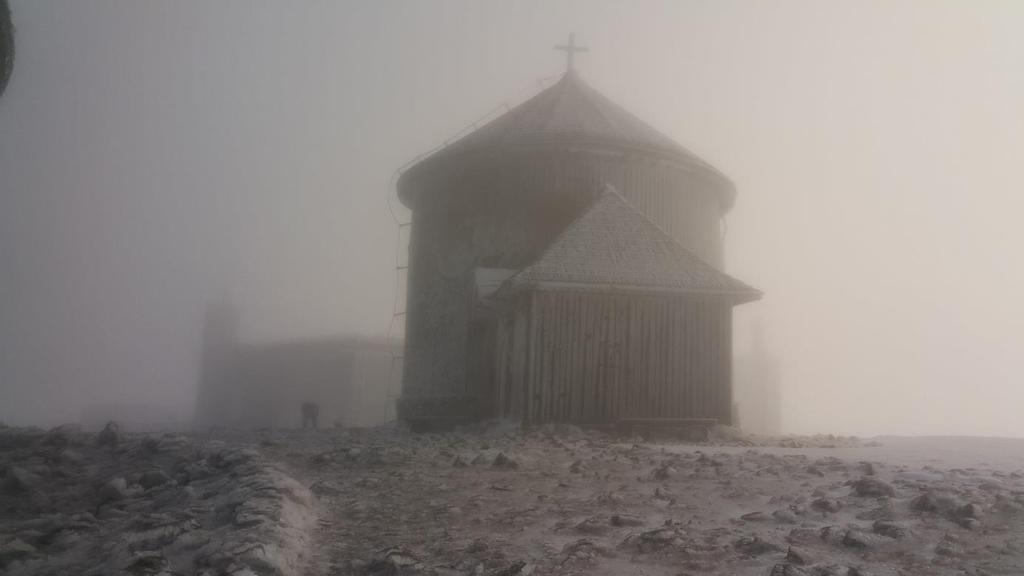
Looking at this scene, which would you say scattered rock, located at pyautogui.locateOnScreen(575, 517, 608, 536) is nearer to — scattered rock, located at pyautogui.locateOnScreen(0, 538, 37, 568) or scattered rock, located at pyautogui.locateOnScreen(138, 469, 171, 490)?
scattered rock, located at pyautogui.locateOnScreen(0, 538, 37, 568)

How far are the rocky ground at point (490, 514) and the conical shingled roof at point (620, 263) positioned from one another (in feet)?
18.4

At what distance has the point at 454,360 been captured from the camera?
1934cm

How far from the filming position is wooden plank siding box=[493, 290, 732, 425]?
15023 mm

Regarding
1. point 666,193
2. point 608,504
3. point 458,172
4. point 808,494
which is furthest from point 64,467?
point 666,193

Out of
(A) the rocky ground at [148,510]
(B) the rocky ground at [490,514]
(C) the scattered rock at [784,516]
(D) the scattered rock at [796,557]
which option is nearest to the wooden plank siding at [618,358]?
(B) the rocky ground at [490,514]

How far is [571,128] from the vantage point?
767 inches

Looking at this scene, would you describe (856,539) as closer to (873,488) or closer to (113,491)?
(873,488)

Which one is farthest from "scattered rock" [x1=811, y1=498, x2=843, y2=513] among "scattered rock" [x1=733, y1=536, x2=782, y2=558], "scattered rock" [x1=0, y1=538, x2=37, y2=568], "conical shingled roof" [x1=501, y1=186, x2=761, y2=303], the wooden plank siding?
"conical shingled roof" [x1=501, y1=186, x2=761, y2=303]

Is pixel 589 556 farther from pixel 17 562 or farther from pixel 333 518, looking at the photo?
pixel 17 562

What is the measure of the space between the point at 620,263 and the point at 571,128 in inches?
194

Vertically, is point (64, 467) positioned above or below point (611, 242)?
below

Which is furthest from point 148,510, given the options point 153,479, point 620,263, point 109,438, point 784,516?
point 620,263

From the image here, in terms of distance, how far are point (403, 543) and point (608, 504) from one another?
2.06 metres

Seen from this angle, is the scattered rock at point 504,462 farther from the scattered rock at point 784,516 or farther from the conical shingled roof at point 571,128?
the conical shingled roof at point 571,128
